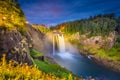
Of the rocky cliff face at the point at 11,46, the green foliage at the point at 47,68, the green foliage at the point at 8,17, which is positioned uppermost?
the green foliage at the point at 8,17

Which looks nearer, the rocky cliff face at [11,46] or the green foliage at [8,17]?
the rocky cliff face at [11,46]

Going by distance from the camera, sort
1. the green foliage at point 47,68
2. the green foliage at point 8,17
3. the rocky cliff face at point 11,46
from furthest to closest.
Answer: the green foliage at point 47,68 → the green foliage at point 8,17 → the rocky cliff face at point 11,46

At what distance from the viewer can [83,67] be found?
185m

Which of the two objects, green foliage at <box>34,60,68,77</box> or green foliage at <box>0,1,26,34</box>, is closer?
green foliage at <box>0,1,26,34</box>

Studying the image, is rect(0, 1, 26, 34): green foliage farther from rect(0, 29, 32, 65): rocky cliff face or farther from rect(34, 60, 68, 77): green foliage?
rect(34, 60, 68, 77): green foliage

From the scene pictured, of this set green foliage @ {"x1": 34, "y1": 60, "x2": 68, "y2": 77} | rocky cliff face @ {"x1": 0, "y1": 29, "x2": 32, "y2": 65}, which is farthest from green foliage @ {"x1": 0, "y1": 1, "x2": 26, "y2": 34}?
green foliage @ {"x1": 34, "y1": 60, "x2": 68, "y2": 77}

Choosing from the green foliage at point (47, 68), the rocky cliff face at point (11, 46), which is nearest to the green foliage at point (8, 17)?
the rocky cliff face at point (11, 46)

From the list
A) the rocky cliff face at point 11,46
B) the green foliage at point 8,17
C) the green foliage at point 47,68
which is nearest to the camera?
the rocky cliff face at point 11,46

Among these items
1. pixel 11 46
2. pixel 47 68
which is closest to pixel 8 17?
pixel 11 46

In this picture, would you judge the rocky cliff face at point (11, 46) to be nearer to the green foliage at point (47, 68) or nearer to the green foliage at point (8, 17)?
the green foliage at point (8, 17)

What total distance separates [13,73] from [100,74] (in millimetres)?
152489

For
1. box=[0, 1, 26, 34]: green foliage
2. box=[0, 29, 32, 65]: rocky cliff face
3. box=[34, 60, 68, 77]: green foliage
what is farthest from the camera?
box=[34, 60, 68, 77]: green foliage

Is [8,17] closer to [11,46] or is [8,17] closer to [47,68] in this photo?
[11,46]

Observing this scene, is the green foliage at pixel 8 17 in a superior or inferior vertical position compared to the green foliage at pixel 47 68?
superior
